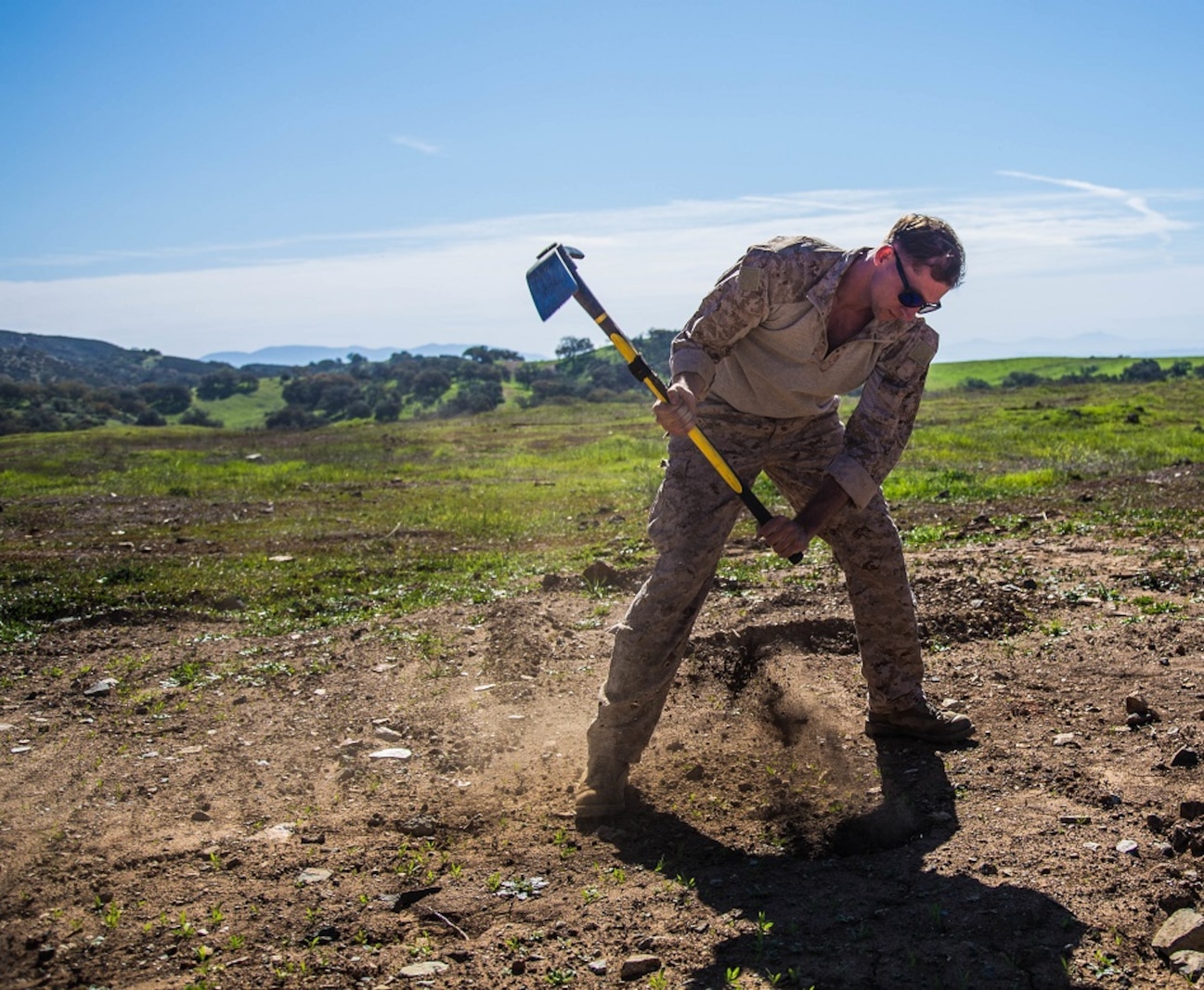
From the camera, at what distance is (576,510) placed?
13539 millimetres

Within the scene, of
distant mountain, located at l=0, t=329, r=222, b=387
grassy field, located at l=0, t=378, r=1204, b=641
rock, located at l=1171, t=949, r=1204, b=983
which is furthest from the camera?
distant mountain, located at l=0, t=329, r=222, b=387

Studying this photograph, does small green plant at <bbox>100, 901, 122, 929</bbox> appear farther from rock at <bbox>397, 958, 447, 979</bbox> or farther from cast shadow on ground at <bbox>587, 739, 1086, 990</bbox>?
cast shadow on ground at <bbox>587, 739, 1086, 990</bbox>

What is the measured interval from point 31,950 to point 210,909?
0.52 m

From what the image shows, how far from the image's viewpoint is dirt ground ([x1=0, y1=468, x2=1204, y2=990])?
11.0 feet

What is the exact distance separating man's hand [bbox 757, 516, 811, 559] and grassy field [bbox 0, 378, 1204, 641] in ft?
13.8

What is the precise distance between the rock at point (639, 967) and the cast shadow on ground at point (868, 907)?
112 mm

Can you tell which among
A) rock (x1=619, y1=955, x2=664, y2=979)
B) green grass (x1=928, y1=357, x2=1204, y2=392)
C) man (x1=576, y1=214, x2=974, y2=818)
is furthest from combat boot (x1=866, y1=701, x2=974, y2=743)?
green grass (x1=928, y1=357, x2=1204, y2=392)

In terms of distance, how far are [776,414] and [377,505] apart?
11.4m

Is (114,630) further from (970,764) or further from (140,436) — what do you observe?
(140,436)

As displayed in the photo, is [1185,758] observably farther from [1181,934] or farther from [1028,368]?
[1028,368]

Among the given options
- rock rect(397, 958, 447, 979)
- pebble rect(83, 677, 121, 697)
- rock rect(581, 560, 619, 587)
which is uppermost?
rock rect(581, 560, 619, 587)

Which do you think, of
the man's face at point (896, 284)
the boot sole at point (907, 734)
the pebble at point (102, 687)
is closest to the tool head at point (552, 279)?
the man's face at point (896, 284)

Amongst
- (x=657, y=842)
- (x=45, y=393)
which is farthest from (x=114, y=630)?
(x=45, y=393)

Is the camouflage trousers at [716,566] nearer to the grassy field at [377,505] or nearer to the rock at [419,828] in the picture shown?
the rock at [419,828]
